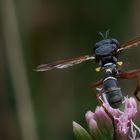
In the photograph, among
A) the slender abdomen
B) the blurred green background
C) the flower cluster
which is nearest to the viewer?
the slender abdomen

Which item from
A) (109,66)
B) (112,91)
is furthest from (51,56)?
(112,91)

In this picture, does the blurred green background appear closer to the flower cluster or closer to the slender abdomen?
the flower cluster

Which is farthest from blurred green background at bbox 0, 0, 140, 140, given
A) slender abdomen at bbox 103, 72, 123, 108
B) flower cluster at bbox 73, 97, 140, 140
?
slender abdomen at bbox 103, 72, 123, 108

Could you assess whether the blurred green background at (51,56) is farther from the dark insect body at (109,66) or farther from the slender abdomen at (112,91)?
the slender abdomen at (112,91)

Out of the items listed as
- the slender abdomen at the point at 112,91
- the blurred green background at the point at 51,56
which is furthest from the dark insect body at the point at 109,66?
the blurred green background at the point at 51,56

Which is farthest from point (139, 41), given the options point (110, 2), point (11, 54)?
point (110, 2)

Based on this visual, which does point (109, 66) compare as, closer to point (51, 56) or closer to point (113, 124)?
point (113, 124)
